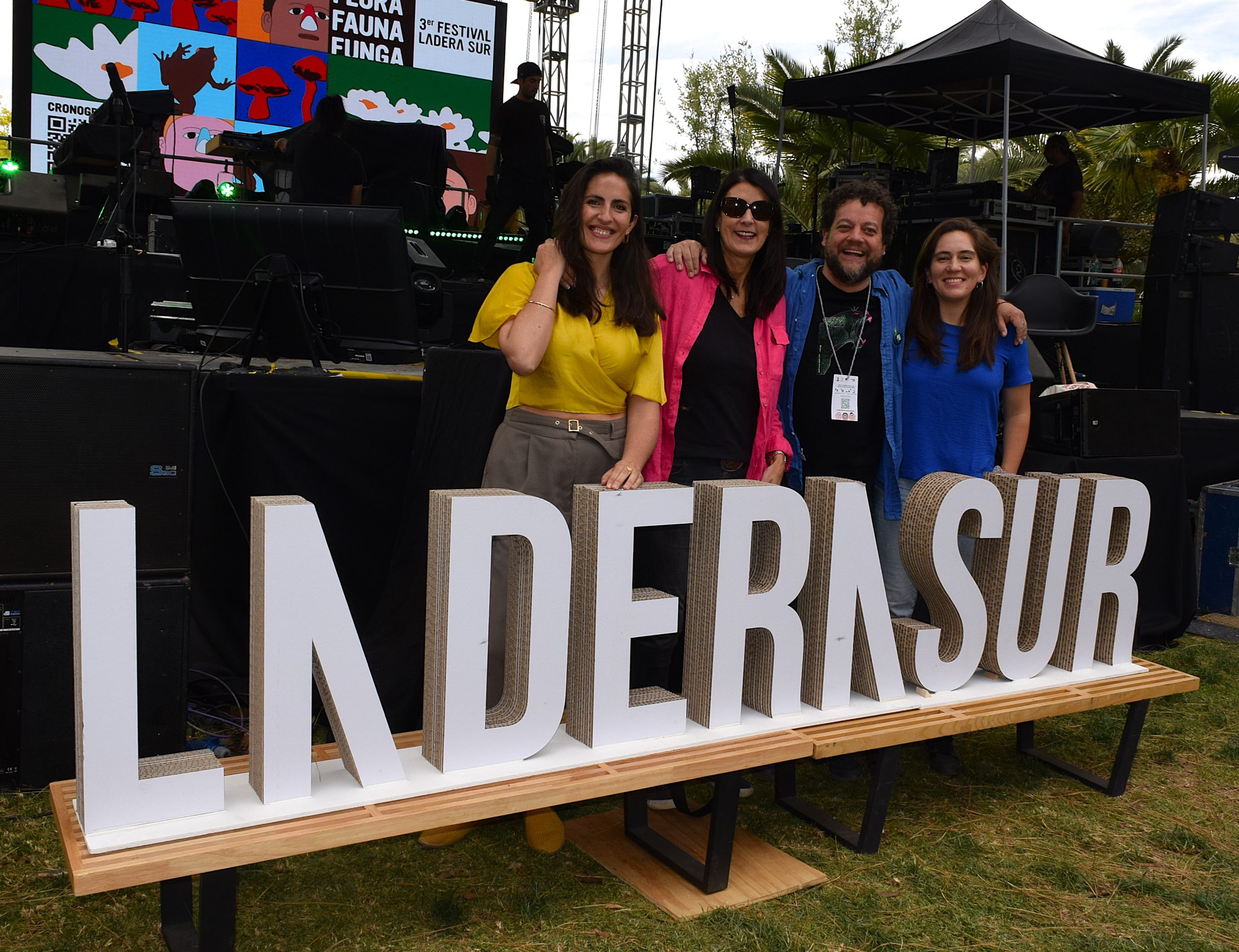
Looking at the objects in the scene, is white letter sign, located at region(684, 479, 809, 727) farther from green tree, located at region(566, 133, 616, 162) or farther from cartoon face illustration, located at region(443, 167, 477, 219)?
green tree, located at region(566, 133, 616, 162)

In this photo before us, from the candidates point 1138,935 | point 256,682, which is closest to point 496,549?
point 256,682

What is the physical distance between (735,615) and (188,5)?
9887 mm

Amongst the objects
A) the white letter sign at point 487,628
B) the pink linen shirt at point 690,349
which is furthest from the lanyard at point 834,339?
the white letter sign at point 487,628

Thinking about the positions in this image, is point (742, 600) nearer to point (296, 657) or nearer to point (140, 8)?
point (296, 657)

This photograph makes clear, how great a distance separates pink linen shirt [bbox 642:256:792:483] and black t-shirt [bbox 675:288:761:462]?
2 centimetres

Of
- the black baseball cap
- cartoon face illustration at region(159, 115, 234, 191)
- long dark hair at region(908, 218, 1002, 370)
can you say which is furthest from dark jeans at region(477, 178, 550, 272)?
long dark hair at region(908, 218, 1002, 370)

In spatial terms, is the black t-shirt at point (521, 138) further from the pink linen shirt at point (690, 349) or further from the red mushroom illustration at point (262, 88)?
the pink linen shirt at point (690, 349)

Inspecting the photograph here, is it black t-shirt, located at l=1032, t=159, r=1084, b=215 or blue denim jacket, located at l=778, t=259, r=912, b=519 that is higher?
black t-shirt, located at l=1032, t=159, r=1084, b=215

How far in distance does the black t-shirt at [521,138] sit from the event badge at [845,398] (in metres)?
6.17

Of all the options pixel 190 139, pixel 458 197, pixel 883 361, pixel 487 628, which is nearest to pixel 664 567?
pixel 487 628

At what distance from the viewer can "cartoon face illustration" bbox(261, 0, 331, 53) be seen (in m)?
10.4

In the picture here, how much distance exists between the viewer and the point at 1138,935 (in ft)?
7.84

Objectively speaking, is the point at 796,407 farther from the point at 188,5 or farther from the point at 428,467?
the point at 188,5

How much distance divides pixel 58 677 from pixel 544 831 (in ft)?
4.49
